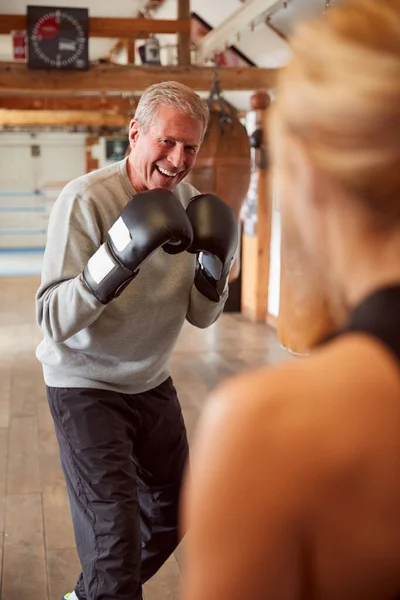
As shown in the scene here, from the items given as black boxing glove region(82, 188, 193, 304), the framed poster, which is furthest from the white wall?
black boxing glove region(82, 188, 193, 304)

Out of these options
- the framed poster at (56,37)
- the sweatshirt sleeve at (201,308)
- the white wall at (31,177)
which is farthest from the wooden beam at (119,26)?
the white wall at (31,177)

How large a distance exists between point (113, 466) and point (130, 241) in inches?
21.3

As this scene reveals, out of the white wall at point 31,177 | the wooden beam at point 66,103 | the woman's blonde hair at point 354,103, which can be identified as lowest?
the white wall at point 31,177

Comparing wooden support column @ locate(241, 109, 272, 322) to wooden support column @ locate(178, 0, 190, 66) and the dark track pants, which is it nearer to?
wooden support column @ locate(178, 0, 190, 66)

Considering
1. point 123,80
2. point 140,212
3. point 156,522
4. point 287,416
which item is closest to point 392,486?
point 287,416

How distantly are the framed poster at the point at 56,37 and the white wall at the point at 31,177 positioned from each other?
930 cm

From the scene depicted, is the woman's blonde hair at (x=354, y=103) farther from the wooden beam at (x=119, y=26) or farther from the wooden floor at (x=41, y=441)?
the wooden beam at (x=119, y=26)

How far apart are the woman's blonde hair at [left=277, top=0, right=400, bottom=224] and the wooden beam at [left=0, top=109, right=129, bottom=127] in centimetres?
1109

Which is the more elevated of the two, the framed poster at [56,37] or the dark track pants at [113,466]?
the framed poster at [56,37]

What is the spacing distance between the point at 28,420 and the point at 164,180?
8.94 feet

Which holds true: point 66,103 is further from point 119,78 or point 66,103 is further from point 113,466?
point 113,466

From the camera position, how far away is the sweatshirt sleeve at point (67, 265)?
1821 millimetres

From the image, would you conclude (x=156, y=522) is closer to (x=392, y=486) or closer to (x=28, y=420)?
(x=392, y=486)

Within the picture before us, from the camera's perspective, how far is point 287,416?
21.5 inches
